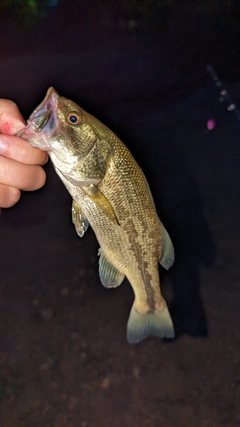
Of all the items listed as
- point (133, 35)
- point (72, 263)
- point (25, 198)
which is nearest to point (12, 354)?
point (72, 263)

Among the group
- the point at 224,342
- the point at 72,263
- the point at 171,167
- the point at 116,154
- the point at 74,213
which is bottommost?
the point at 224,342

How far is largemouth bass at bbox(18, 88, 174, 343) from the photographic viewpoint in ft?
2.70

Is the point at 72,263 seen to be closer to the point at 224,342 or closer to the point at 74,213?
the point at 74,213

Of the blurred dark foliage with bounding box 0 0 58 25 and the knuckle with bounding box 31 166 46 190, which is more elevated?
the blurred dark foliage with bounding box 0 0 58 25

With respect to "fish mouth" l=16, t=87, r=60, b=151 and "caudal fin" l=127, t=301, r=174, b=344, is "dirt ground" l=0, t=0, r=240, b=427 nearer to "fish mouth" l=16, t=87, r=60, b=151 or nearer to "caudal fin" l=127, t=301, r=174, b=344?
"caudal fin" l=127, t=301, r=174, b=344

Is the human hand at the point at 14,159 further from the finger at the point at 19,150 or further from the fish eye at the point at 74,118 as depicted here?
the fish eye at the point at 74,118

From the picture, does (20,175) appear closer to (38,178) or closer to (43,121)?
(38,178)

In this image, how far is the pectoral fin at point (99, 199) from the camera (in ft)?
2.90

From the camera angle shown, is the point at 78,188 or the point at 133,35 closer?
the point at 78,188

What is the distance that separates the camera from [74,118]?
841mm

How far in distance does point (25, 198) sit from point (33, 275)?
331 millimetres

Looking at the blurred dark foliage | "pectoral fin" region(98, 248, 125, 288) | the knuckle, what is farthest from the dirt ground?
the blurred dark foliage

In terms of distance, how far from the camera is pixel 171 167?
1.38 meters

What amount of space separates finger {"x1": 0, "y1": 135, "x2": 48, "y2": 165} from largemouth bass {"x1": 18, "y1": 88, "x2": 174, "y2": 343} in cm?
15
